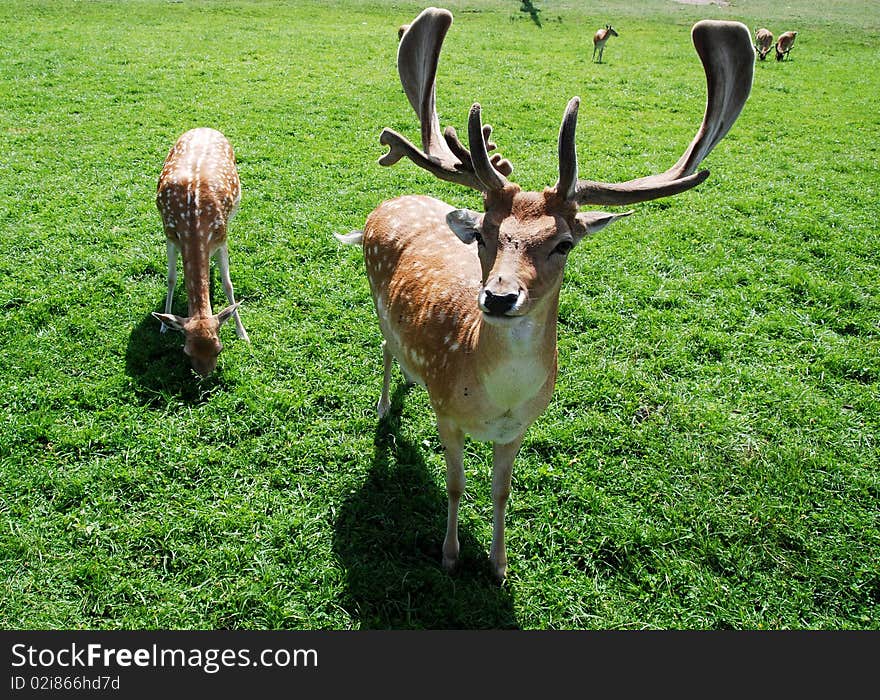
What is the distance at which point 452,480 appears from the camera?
153 inches

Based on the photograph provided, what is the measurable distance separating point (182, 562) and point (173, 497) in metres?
0.56

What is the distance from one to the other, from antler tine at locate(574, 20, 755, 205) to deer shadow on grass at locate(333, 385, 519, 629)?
247 centimetres

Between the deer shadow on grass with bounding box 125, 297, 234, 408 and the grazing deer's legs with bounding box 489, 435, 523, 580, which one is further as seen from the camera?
the deer shadow on grass with bounding box 125, 297, 234, 408

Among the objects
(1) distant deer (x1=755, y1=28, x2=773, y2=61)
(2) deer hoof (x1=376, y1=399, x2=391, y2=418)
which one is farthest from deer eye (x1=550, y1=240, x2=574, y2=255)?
(1) distant deer (x1=755, y1=28, x2=773, y2=61)

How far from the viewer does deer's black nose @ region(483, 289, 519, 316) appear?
2490mm

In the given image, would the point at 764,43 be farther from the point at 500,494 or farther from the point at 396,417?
the point at 500,494

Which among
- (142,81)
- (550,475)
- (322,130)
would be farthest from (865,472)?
(142,81)

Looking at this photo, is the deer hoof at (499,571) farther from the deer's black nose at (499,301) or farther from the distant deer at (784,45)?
the distant deer at (784,45)

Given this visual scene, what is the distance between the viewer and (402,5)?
22438 mm

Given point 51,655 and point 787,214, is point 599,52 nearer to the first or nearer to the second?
point 787,214

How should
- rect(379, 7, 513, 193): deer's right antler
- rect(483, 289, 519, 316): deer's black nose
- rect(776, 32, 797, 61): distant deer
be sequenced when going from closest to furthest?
rect(483, 289, 519, 316): deer's black nose
rect(379, 7, 513, 193): deer's right antler
rect(776, 32, 797, 61): distant deer

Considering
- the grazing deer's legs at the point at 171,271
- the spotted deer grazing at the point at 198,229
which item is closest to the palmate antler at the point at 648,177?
the spotted deer grazing at the point at 198,229

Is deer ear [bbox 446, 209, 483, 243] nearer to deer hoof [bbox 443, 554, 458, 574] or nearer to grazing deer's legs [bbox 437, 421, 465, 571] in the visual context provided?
Result: grazing deer's legs [bbox 437, 421, 465, 571]

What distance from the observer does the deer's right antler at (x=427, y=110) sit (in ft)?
10.6
